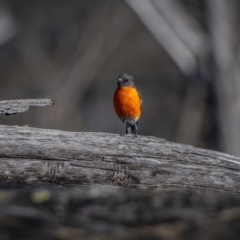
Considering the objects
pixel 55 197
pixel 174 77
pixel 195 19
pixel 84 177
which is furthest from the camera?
pixel 174 77

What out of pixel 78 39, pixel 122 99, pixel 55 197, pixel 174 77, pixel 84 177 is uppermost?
pixel 78 39

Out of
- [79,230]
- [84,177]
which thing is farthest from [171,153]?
[79,230]

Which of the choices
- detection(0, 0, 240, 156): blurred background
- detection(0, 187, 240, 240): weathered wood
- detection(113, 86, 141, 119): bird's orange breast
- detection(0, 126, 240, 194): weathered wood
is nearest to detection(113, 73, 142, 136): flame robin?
detection(113, 86, 141, 119): bird's orange breast

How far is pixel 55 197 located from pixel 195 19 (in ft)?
21.6

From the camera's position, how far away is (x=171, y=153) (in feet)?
13.9

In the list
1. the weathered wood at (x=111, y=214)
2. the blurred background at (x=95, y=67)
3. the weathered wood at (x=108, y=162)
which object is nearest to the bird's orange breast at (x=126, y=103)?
the weathered wood at (x=111, y=214)

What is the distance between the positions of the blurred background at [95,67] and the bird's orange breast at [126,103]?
14.9 ft

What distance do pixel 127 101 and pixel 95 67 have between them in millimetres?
7030

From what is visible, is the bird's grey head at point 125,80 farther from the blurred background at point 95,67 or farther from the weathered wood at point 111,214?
the blurred background at point 95,67

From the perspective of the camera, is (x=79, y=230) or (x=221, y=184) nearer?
(x=221, y=184)

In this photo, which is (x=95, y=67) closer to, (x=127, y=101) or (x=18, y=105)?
(x=127, y=101)

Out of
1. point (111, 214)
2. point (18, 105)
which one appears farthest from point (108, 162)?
point (111, 214)

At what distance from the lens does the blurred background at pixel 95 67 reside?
41.7 feet

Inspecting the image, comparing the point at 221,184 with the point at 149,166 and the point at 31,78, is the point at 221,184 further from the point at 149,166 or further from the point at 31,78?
the point at 31,78
